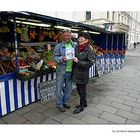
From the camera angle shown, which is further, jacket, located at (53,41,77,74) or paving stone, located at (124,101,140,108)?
paving stone, located at (124,101,140,108)

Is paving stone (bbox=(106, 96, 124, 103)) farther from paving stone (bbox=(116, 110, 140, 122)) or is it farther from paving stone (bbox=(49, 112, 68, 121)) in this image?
paving stone (bbox=(49, 112, 68, 121))

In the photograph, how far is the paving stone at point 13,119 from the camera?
3.62 meters

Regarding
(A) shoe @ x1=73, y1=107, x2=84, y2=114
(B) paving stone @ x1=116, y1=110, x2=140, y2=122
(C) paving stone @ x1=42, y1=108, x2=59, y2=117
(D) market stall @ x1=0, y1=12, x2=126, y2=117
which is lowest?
(B) paving stone @ x1=116, y1=110, x2=140, y2=122

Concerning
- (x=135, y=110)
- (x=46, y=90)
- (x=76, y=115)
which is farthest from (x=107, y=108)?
(x=46, y=90)

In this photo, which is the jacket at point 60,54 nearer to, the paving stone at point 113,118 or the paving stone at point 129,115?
the paving stone at point 113,118

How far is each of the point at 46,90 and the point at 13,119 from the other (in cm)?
132

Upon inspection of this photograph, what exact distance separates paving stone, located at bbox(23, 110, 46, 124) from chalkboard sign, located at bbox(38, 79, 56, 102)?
712mm

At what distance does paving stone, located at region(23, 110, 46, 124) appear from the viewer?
3678 millimetres

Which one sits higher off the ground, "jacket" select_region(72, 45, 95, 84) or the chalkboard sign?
"jacket" select_region(72, 45, 95, 84)

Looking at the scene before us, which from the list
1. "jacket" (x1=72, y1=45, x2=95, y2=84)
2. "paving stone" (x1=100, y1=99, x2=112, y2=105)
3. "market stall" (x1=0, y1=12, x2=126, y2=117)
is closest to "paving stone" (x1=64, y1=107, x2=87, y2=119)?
"jacket" (x1=72, y1=45, x2=95, y2=84)

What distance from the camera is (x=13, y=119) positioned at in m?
3.72

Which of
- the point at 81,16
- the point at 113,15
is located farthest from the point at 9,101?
the point at 113,15

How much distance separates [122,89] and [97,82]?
1.10 m
